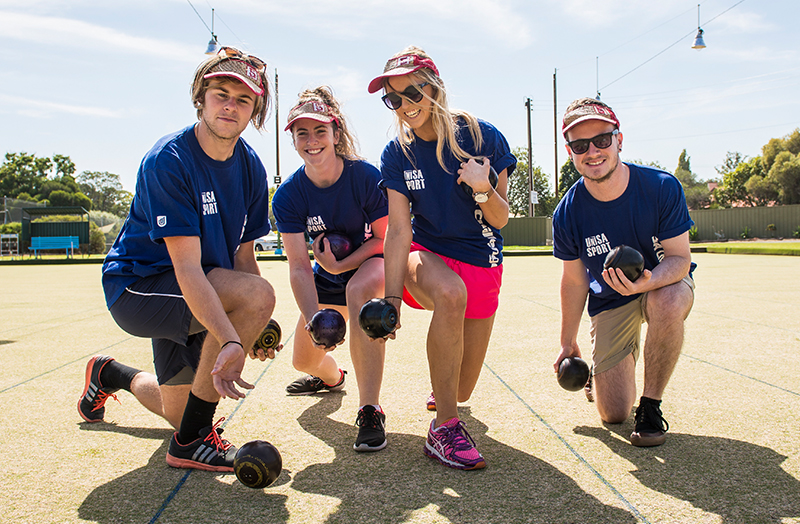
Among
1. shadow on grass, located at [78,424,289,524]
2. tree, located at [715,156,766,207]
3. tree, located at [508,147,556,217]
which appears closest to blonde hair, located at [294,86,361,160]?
shadow on grass, located at [78,424,289,524]

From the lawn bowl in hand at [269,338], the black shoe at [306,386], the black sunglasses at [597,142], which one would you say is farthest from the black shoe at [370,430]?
the black sunglasses at [597,142]

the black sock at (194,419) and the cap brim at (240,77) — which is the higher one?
the cap brim at (240,77)

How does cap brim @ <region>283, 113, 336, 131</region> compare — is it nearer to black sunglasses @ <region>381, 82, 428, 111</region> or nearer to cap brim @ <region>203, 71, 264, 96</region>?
black sunglasses @ <region>381, 82, 428, 111</region>

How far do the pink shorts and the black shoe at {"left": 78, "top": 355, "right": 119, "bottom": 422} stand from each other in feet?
6.40

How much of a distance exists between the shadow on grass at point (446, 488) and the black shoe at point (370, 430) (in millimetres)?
42

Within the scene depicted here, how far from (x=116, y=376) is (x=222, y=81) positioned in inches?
75.5

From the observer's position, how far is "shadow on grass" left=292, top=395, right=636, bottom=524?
2287mm

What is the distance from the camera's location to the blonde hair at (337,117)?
13.4 ft

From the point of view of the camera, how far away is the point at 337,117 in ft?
13.4

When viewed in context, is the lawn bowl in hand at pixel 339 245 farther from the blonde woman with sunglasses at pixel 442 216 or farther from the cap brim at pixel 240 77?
the cap brim at pixel 240 77

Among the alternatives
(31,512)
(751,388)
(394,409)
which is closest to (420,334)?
(394,409)

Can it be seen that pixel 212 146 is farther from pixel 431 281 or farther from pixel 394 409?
pixel 394 409

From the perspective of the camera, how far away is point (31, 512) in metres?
2.38

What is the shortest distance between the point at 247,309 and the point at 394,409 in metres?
1.37
